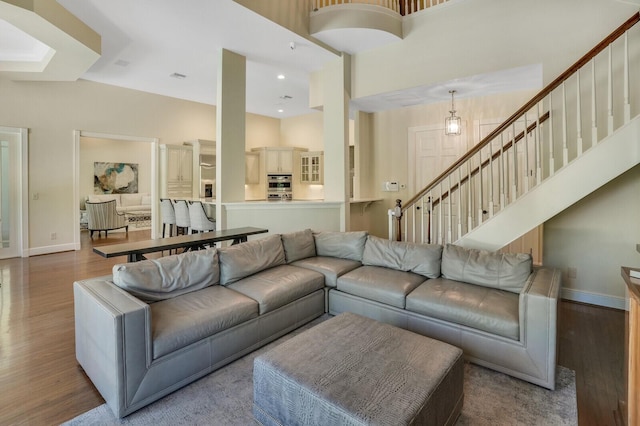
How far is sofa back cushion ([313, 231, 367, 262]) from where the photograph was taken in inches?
143

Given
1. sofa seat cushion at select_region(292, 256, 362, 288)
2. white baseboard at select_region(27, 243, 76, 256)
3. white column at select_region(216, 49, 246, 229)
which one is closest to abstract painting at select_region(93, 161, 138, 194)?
white baseboard at select_region(27, 243, 76, 256)

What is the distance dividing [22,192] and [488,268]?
7.34 m

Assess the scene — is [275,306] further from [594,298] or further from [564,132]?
[594,298]

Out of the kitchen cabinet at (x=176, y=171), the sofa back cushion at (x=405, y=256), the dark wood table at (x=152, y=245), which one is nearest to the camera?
the dark wood table at (x=152, y=245)

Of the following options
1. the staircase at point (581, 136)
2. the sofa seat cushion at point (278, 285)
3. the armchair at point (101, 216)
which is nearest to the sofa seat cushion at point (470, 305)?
the sofa seat cushion at point (278, 285)

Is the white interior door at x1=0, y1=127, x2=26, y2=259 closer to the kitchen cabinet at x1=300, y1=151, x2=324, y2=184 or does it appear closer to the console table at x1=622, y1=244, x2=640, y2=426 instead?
the kitchen cabinet at x1=300, y1=151, x2=324, y2=184

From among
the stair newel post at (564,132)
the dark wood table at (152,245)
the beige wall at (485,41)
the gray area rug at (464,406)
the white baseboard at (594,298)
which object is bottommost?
the gray area rug at (464,406)

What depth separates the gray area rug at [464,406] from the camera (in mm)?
1796

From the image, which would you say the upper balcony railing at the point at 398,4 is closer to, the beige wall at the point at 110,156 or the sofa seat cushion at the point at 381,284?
the sofa seat cushion at the point at 381,284

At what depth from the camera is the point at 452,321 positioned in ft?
7.98

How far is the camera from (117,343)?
1.77 m

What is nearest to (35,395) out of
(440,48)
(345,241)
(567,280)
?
(345,241)

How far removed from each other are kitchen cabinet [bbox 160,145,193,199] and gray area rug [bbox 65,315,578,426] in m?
5.99

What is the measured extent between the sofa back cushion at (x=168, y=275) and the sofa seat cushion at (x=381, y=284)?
123 centimetres
